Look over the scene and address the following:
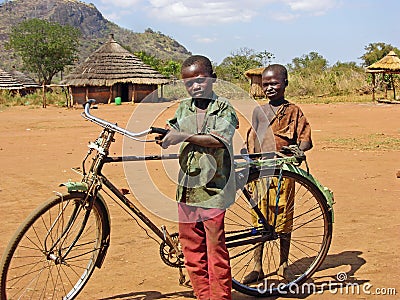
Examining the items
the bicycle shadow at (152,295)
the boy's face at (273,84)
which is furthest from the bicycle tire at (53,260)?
the boy's face at (273,84)

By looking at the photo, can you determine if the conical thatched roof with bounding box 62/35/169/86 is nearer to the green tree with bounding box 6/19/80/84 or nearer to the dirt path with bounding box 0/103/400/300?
the dirt path with bounding box 0/103/400/300

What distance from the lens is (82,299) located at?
12.1 ft

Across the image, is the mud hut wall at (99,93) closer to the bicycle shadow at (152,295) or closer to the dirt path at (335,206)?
the dirt path at (335,206)

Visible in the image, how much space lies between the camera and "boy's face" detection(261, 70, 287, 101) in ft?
13.2

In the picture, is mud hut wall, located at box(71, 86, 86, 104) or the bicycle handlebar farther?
mud hut wall, located at box(71, 86, 86, 104)

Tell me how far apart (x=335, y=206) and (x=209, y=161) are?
10.8 ft

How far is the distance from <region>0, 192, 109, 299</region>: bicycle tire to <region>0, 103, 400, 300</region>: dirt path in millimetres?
187

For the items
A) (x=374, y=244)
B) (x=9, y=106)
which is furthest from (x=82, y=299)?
(x=9, y=106)

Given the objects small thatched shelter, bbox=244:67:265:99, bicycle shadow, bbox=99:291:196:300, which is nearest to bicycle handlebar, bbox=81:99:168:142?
bicycle shadow, bbox=99:291:196:300

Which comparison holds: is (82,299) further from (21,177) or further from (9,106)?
(9,106)

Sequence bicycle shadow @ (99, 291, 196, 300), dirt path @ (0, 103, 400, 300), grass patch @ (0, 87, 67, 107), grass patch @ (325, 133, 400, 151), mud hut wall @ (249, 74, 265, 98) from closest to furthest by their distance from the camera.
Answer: bicycle shadow @ (99, 291, 196, 300) < dirt path @ (0, 103, 400, 300) < grass patch @ (325, 133, 400, 151) < grass patch @ (0, 87, 67, 107) < mud hut wall @ (249, 74, 265, 98)

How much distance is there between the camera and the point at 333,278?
4.09m

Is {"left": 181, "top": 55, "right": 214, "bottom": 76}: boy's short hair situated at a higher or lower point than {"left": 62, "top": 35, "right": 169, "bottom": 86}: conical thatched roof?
lower

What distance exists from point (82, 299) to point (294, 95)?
104ft
